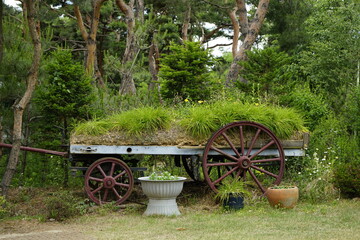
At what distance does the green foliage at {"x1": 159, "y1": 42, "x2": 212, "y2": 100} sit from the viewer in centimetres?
991

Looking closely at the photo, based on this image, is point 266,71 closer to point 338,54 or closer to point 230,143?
point 230,143

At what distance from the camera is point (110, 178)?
7.64 metres

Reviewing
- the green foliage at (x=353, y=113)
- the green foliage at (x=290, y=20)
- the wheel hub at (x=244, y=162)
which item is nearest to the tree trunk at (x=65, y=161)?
the wheel hub at (x=244, y=162)

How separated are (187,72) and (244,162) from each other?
2737 mm

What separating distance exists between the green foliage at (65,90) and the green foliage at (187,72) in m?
1.77

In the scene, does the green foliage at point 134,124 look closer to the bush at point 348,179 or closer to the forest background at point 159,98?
the forest background at point 159,98

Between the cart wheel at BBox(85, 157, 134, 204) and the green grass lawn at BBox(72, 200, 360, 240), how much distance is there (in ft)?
1.33

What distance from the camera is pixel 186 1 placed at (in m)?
19.9

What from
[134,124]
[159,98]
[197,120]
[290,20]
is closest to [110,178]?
[134,124]

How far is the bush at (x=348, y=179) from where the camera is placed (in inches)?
317

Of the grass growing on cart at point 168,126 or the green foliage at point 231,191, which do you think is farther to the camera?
the grass growing on cart at point 168,126

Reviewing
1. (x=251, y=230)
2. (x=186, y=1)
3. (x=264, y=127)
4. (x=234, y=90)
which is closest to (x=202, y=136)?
(x=264, y=127)

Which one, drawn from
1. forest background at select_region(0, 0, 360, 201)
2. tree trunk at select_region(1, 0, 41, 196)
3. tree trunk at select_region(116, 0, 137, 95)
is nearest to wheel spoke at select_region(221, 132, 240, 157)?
forest background at select_region(0, 0, 360, 201)

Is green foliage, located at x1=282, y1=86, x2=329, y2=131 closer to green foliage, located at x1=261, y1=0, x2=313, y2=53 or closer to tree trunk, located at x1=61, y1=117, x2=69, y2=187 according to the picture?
tree trunk, located at x1=61, y1=117, x2=69, y2=187
